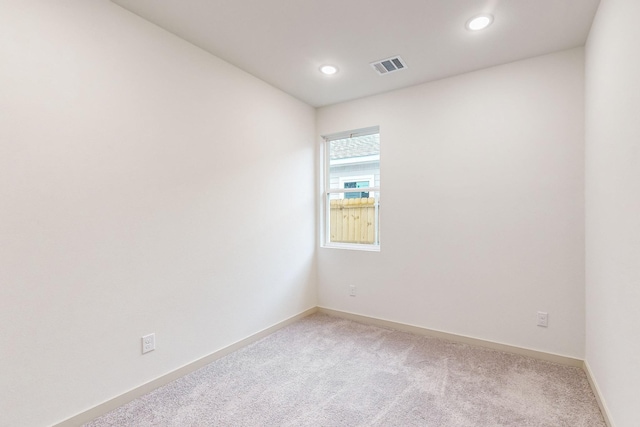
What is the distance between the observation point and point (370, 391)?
2.13 m

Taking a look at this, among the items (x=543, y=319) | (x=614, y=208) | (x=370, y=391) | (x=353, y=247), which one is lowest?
(x=370, y=391)

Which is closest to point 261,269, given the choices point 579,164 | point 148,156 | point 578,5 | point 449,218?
point 148,156

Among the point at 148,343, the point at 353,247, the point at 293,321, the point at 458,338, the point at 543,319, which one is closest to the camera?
the point at 148,343

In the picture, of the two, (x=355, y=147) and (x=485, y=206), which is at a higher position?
(x=355, y=147)

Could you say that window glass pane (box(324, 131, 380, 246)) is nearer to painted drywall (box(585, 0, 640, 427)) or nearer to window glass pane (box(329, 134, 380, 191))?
window glass pane (box(329, 134, 380, 191))

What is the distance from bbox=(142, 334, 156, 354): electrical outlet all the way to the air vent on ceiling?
2.83 metres

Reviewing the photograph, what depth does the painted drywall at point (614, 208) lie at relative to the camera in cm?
137

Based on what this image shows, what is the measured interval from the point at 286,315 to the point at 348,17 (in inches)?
113

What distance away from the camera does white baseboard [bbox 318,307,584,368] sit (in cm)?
249

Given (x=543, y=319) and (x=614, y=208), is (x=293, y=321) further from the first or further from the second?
(x=614, y=208)

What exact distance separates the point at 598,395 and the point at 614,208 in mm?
1261

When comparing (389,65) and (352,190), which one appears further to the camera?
(352,190)

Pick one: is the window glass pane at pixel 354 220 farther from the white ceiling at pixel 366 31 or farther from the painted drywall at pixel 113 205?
the white ceiling at pixel 366 31

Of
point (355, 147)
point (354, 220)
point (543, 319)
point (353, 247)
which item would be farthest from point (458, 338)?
point (355, 147)
